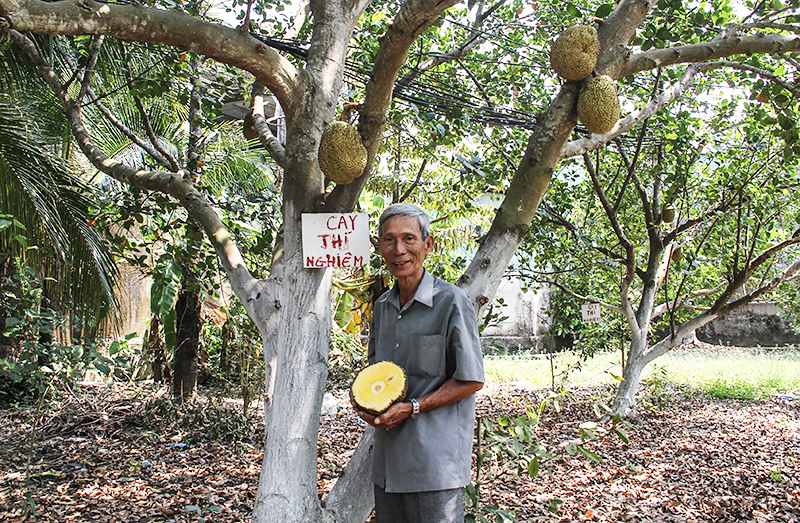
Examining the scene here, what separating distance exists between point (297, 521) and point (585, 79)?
79.8 inches

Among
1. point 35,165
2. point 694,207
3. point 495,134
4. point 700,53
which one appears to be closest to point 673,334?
point 694,207

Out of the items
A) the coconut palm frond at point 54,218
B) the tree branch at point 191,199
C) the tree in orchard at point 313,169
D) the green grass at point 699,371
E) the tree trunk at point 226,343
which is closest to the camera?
the tree in orchard at point 313,169

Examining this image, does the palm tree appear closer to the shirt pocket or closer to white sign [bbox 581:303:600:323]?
the shirt pocket

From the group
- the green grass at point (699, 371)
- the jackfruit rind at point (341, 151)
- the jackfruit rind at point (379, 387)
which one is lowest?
the green grass at point (699, 371)

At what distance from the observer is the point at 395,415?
189cm

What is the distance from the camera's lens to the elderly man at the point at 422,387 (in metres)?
1.90

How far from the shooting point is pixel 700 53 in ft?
8.52

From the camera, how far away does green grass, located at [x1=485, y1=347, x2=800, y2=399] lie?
900cm

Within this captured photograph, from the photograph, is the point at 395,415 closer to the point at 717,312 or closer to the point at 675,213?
the point at 717,312

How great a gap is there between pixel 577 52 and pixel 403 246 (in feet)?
3.57

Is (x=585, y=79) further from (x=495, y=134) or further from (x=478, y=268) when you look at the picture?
(x=495, y=134)

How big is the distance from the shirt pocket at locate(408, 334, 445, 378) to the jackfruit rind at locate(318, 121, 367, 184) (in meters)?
0.79

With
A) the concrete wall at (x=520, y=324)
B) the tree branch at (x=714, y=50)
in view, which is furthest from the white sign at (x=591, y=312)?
the concrete wall at (x=520, y=324)

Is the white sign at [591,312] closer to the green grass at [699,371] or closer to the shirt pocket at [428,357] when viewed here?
the green grass at [699,371]
